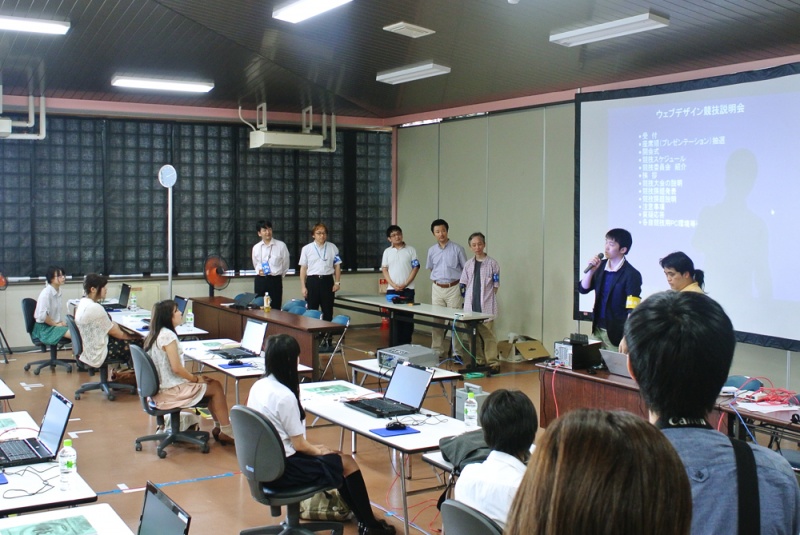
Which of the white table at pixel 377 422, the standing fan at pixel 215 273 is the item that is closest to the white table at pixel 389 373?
the white table at pixel 377 422

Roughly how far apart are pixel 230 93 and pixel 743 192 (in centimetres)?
665

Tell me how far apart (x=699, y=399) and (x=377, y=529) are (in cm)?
322

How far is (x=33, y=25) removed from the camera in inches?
276

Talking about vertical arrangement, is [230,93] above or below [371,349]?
above

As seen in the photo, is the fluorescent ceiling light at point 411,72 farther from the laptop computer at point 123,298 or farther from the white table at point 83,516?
the white table at point 83,516

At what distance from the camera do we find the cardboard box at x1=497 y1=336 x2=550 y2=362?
990 cm

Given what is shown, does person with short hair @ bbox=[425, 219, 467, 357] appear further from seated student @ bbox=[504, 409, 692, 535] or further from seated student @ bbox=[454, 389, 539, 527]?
seated student @ bbox=[504, 409, 692, 535]

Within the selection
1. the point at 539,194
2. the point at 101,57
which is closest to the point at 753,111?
the point at 539,194

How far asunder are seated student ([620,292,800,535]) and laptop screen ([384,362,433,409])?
3206 millimetres

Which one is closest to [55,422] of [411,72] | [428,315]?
[428,315]

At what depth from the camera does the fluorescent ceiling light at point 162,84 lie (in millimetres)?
9430

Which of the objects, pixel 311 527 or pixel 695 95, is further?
pixel 695 95

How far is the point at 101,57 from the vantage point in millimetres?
8531

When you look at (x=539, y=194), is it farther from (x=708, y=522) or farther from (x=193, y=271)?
(x=708, y=522)
